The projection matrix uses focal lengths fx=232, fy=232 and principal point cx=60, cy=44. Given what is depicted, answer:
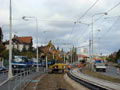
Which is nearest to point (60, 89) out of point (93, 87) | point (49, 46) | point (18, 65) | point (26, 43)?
point (93, 87)

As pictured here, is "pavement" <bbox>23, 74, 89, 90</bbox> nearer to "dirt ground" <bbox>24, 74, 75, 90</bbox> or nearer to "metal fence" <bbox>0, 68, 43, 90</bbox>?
"dirt ground" <bbox>24, 74, 75, 90</bbox>

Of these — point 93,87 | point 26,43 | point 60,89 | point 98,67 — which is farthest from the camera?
point 26,43

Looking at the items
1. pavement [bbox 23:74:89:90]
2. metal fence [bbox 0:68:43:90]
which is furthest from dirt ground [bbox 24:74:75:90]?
metal fence [bbox 0:68:43:90]

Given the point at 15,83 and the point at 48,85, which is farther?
→ the point at 48,85

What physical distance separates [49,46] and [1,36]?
18.6m

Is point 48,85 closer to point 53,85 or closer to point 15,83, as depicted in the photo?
point 53,85

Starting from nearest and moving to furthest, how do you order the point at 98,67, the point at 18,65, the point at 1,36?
the point at 18,65 → the point at 98,67 → the point at 1,36

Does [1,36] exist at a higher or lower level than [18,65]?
higher

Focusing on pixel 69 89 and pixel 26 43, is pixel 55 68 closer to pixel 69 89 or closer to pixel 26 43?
pixel 69 89

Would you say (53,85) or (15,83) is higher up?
(15,83)

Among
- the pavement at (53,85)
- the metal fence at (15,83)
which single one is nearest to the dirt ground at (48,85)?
the pavement at (53,85)

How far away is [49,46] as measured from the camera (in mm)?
53219

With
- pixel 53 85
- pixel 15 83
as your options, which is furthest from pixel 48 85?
pixel 15 83

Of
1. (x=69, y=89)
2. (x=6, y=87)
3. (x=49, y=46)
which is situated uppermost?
(x=49, y=46)
